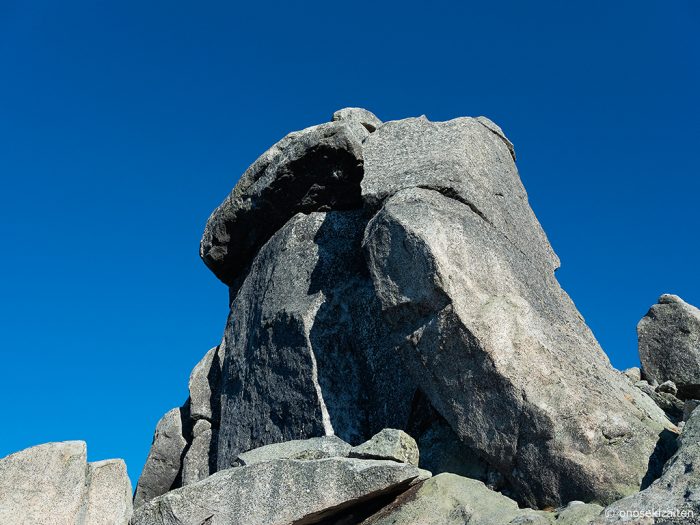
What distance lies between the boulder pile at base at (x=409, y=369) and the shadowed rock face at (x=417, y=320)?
0.03 meters

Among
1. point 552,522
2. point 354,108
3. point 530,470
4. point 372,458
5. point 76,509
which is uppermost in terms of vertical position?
point 354,108

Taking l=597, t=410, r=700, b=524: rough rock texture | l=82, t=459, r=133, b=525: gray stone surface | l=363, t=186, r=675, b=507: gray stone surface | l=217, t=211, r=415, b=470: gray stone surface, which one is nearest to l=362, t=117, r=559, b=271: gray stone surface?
l=363, t=186, r=675, b=507: gray stone surface

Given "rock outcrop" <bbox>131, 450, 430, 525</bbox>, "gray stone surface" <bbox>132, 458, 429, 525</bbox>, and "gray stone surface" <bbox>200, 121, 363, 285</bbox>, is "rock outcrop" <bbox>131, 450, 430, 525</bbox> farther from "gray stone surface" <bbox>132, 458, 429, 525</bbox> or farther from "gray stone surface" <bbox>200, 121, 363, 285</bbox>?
"gray stone surface" <bbox>200, 121, 363, 285</bbox>

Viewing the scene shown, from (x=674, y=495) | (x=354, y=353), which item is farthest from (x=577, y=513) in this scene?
(x=354, y=353)

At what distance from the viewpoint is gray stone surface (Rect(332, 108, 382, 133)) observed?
17.5 metres

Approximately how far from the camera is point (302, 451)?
459 inches

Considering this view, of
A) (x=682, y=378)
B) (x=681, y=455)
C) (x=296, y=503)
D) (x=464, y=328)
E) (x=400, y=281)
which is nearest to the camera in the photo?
(x=681, y=455)

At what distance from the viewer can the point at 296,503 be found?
34.3 feet

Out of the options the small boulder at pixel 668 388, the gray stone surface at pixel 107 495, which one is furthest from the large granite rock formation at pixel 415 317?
the gray stone surface at pixel 107 495

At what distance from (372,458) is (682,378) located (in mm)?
8673

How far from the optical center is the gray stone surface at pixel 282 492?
34.3 feet

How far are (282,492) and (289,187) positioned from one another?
7806 millimetres

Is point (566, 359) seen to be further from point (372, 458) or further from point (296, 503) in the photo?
point (296, 503)

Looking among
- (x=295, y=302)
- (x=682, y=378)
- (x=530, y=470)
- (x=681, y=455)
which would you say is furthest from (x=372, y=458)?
(x=682, y=378)
